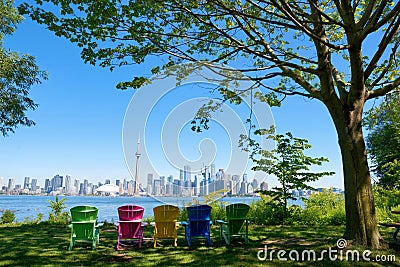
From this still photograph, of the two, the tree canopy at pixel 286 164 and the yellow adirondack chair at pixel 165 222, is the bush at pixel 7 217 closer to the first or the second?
the yellow adirondack chair at pixel 165 222

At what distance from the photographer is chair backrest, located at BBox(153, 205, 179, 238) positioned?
5801 mm

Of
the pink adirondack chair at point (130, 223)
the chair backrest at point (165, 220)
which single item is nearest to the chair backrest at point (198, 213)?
the chair backrest at point (165, 220)

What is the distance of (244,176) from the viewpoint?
6.84 metres

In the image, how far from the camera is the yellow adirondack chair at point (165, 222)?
580 centimetres

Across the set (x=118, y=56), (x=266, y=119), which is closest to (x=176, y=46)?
(x=118, y=56)

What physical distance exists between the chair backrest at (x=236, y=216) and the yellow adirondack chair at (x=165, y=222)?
1165 millimetres

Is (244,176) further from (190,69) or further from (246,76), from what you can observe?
(190,69)

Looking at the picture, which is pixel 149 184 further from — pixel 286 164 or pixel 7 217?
pixel 7 217

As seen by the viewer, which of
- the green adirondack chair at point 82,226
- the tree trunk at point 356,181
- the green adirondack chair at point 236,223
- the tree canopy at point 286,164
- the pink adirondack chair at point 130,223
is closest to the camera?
the tree trunk at point 356,181

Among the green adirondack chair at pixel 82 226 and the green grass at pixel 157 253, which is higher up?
the green adirondack chair at pixel 82 226

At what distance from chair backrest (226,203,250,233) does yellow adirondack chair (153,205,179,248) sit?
1165mm

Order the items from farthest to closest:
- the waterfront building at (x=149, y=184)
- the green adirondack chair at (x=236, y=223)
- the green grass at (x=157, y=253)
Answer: the green adirondack chair at (x=236, y=223)
the waterfront building at (x=149, y=184)
the green grass at (x=157, y=253)

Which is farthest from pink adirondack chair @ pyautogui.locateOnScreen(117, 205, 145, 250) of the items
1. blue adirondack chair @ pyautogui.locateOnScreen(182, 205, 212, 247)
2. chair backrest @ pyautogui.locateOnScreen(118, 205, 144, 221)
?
blue adirondack chair @ pyautogui.locateOnScreen(182, 205, 212, 247)

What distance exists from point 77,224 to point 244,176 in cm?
366
